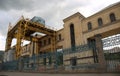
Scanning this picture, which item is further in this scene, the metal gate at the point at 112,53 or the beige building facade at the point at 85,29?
the beige building facade at the point at 85,29

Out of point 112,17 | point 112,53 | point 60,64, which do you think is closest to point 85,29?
point 112,17

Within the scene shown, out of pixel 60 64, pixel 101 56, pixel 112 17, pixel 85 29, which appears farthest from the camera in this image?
pixel 85 29

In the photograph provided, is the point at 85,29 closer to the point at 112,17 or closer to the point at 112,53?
the point at 112,17

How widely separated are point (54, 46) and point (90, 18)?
969 cm

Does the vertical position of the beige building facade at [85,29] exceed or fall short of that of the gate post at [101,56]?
it exceeds it

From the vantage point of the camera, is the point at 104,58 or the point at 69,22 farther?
the point at 69,22

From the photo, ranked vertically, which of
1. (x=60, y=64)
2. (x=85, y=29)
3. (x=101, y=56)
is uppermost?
(x=85, y=29)

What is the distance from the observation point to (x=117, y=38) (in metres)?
9.28

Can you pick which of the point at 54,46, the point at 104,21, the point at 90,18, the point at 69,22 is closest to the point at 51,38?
the point at 54,46

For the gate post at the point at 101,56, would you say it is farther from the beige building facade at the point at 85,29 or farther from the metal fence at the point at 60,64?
the beige building facade at the point at 85,29

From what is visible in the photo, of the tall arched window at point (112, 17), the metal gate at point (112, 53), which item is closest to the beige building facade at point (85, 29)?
the tall arched window at point (112, 17)

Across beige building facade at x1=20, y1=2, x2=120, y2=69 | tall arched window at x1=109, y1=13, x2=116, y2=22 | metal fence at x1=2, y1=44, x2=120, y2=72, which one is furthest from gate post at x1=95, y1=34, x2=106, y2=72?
tall arched window at x1=109, y1=13, x2=116, y2=22

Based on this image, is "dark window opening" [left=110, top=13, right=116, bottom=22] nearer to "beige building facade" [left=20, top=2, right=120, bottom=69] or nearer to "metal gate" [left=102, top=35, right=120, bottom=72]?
"beige building facade" [left=20, top=2, right=120, bottom=69]

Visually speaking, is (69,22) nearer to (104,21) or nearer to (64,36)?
(64,36)
